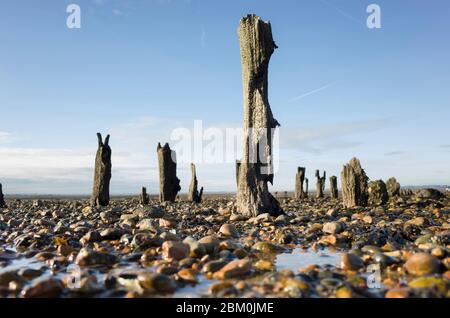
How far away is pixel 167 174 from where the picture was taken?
74.7ft

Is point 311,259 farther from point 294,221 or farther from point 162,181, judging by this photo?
point 162,181

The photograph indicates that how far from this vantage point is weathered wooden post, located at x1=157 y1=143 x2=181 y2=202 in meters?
22.5

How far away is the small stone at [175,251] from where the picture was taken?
4945 mm

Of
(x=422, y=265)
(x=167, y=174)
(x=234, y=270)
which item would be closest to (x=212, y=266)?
(x=234, y=270)

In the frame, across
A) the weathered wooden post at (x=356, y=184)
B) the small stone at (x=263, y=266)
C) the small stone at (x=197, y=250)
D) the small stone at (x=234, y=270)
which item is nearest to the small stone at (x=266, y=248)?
the small stone at (x=197, y=250)

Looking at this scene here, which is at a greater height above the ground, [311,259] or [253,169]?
[253,169]

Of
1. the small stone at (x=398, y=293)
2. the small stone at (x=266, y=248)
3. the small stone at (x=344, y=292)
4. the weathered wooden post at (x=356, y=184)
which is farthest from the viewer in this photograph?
the weathered wooden post at (x=356, y=184)

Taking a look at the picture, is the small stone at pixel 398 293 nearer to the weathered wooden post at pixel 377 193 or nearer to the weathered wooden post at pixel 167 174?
the weathered wooden post at pixel 377 193

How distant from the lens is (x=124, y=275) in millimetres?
3973

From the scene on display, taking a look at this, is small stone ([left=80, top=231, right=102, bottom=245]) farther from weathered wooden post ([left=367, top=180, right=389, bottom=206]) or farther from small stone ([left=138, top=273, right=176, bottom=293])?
weathered wooden post ([left=367, top=180, right=389, bottom=206])

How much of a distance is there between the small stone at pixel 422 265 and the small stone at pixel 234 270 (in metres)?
1.68
